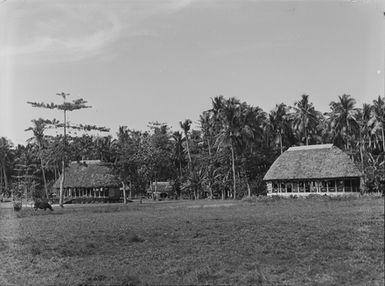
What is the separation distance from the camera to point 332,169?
4025 centimetres

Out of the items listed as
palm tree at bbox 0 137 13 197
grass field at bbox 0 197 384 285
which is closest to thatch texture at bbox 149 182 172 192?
palm tree at bbox 0 137 13 197

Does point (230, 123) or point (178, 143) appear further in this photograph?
point (178, 143)

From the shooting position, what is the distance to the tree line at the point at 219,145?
1545 inches

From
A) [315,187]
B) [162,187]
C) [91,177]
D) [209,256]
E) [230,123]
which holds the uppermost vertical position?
[230,123]

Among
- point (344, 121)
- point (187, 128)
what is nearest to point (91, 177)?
point (187, 128)

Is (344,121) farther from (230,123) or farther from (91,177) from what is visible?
(91,177)

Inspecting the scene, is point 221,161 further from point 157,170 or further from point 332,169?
point 332,169

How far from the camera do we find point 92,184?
177 ft

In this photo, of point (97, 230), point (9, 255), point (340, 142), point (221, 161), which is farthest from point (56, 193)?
point (9, 255)

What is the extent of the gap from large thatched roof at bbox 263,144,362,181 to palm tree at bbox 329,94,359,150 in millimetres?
2005

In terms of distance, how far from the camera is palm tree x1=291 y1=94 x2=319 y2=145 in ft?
129

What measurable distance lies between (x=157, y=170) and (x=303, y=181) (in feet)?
63.3

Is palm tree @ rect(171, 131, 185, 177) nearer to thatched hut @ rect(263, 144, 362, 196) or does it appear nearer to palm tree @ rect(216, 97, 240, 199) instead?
palm tree @ rect(216, 97, 240, 199)

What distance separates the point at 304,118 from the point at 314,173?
5.24 meters
